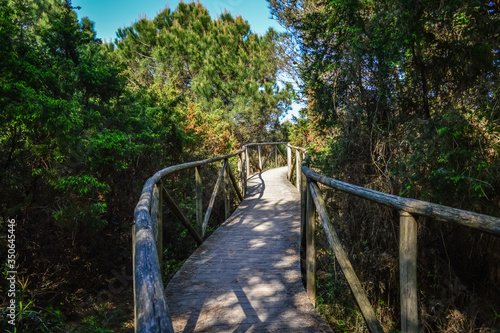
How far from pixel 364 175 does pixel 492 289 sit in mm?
1801

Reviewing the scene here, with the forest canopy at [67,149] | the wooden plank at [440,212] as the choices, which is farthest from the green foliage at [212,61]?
the wooden plank at [440,212]

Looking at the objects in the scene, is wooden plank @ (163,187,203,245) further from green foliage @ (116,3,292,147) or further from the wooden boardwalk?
green foliage @ (116,3,292,147)

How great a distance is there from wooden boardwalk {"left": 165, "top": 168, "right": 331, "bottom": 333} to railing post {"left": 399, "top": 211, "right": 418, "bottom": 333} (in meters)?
0.85

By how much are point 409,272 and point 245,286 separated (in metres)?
1.77

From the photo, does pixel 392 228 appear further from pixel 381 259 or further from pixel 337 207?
pixel 337 207

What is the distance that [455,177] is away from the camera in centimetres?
274

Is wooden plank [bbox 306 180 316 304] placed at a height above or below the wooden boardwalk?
above

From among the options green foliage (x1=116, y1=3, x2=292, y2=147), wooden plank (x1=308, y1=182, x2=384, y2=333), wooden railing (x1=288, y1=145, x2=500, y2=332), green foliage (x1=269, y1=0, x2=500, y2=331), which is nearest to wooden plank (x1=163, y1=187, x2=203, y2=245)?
wooden plank (x1=308, y1=182, x2=384, y2=333)

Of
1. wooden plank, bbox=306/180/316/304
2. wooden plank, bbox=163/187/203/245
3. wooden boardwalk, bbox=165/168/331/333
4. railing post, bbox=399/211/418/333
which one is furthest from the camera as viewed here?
wooden plank, bbox=163/187/203/245

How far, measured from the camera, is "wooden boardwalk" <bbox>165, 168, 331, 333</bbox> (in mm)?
2213

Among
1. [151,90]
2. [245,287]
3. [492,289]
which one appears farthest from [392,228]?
[151,90]

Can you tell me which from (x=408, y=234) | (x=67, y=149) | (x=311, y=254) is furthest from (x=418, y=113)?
(x=67, y=149)

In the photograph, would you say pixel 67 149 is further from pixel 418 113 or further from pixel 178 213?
pixel 418 113

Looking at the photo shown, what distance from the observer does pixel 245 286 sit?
9.24 ft
